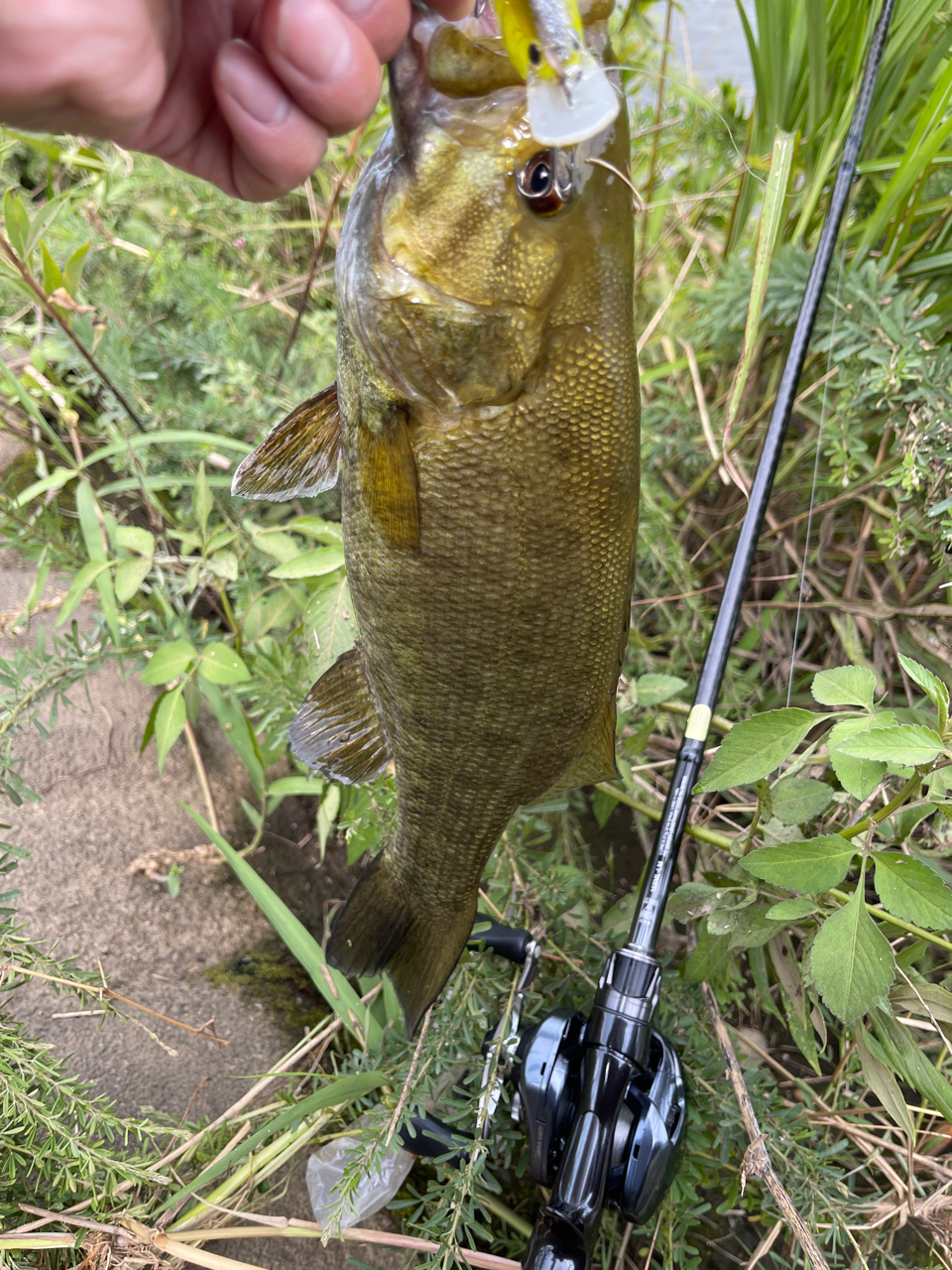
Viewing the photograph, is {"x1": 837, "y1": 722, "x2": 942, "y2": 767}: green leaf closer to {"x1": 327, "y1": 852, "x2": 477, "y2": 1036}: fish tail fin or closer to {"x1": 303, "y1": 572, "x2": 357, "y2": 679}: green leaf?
{"x1": 327, "y1": 852, "x2": 477, "y2": 1036}: fish tail fin

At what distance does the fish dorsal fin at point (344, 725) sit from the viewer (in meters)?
1.27

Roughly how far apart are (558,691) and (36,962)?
967mm

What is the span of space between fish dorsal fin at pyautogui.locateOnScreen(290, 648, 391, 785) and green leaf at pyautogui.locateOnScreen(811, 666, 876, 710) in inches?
27.4

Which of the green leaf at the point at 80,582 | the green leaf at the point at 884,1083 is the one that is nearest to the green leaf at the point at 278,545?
the green leaf at the point at 80,582

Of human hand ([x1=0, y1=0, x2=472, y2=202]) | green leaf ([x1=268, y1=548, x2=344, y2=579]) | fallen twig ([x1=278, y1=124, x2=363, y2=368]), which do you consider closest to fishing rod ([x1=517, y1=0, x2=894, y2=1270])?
green leaf ([x1=268, y1=548, x2=344, y2=579])

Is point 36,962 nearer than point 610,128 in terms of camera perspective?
No

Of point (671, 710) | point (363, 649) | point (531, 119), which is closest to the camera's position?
point (531, 119)

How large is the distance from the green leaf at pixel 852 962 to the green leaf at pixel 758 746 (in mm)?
204

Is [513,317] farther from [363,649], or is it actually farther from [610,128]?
[363,649]

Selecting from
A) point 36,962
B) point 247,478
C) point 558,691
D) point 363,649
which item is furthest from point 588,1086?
point 247,478

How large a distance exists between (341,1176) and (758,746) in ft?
3.87

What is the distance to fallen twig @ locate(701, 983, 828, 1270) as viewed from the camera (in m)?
1.08

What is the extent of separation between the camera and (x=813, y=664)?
206 cm

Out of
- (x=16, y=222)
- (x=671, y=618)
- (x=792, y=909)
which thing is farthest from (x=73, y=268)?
(x=792, y=909)
